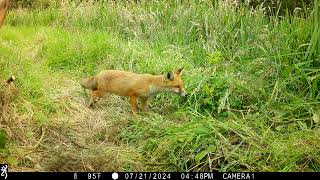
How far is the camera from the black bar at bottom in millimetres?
4018

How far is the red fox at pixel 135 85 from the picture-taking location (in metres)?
5.82

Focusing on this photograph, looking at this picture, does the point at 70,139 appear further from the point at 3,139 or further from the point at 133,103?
the point at 133,103

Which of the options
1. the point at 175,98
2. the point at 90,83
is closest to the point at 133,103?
the point at 175,98

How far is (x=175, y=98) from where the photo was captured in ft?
19.9

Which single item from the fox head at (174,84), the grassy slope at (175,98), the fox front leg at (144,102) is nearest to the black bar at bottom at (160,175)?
the grassy slope at (175,98)

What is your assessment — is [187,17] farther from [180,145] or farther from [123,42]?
[180,145]

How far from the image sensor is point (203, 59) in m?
7.12

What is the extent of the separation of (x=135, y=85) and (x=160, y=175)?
1.90 meters

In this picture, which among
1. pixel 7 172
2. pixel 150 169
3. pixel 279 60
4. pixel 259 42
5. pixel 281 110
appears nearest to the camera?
pixel 7 172

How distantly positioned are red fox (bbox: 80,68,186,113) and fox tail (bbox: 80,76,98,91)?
0.02 m

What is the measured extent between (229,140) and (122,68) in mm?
2696

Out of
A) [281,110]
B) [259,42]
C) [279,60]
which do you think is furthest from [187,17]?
[281,110]

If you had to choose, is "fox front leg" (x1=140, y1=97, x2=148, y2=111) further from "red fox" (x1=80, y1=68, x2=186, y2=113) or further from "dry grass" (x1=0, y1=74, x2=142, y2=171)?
"dry grass" (x1=0, y1=74, x2=142, y2=171)

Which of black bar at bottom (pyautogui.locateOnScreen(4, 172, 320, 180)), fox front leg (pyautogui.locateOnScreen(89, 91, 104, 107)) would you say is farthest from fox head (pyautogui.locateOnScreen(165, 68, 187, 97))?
black bar at bottom (pyautogui.locateOnScreen(4, 172, 320, 180))
